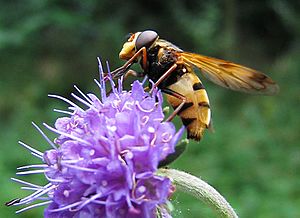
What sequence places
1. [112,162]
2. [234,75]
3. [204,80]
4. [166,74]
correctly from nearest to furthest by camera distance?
[112,162]
[166,74]
[234,75]
[204,80]

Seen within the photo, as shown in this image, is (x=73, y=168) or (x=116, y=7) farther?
(x=116, y=7)

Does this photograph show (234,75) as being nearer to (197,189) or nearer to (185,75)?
(185,75)

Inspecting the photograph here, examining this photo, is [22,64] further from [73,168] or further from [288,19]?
[73,168]

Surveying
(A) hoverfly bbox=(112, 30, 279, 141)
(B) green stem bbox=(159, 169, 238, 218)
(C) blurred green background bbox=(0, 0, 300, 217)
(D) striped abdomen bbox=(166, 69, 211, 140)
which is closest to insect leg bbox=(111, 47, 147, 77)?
(A) hoverfly bbox=(112, 30, 279, 141)

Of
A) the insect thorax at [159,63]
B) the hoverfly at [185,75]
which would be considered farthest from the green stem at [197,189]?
the insect thorax at [159,63]

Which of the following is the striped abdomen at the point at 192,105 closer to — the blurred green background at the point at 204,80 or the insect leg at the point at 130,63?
the insect leg at the point at 130,63

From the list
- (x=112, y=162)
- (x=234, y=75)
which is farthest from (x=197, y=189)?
(x=234, y=75)

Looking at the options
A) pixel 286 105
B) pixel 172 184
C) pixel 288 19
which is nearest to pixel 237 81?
pixel 172 184
